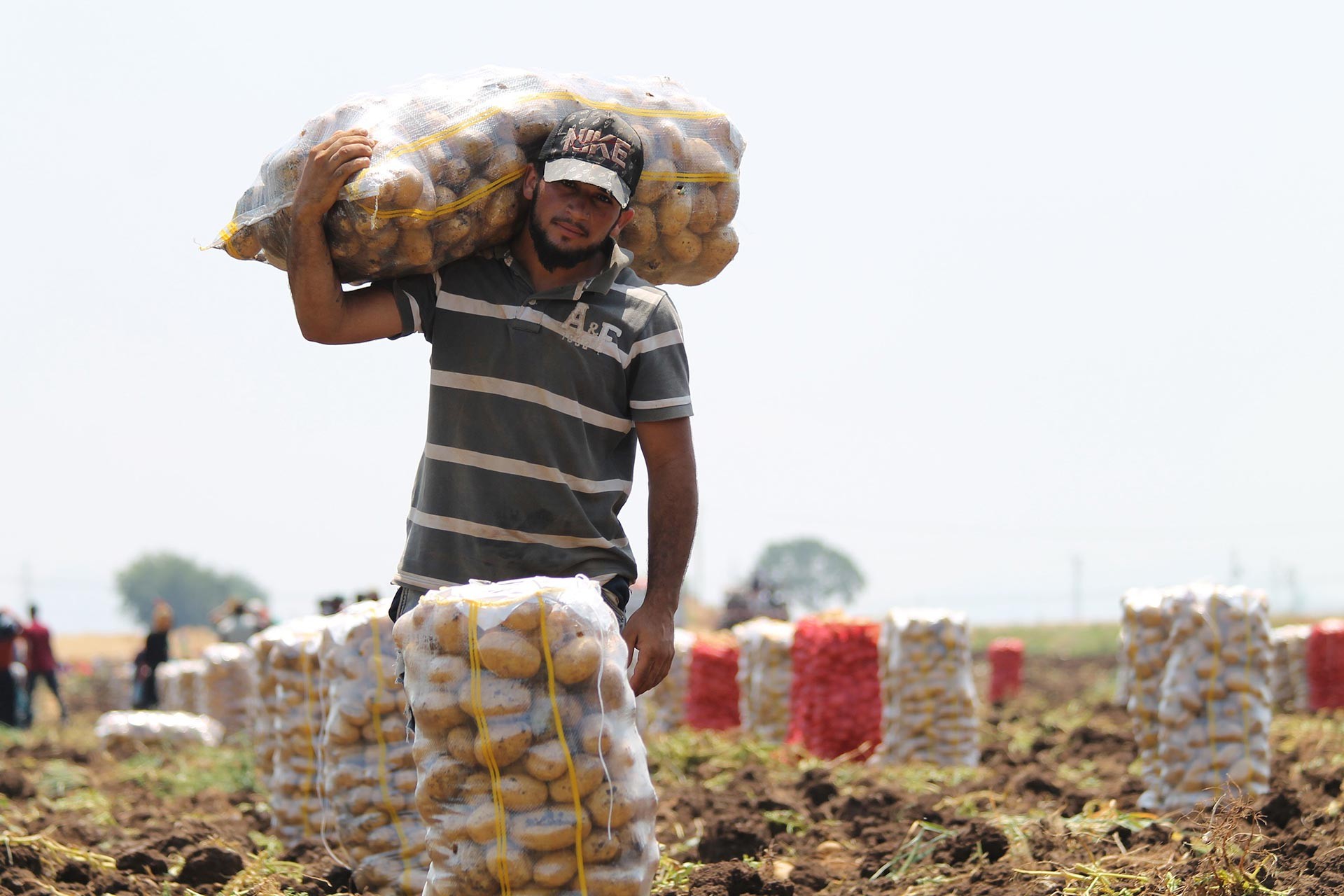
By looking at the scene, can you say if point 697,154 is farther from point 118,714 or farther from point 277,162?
point 118,714

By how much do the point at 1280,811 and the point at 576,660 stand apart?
360cm

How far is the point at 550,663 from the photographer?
121 inches

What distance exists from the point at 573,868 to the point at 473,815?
0.24 m

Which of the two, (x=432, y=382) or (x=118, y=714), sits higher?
(x=432, y=382)

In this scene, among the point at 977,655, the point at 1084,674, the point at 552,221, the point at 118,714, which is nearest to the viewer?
the point at 552,221

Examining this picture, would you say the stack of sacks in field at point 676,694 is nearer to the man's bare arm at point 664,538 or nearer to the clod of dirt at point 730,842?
the clod of dirt at point 730,842

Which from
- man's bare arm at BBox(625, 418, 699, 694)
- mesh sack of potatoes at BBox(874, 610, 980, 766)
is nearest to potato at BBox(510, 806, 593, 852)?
man's bare arm at BBox(625, 418, 699, 694)

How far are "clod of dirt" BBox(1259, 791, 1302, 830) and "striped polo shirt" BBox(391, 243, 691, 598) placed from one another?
3.20 m

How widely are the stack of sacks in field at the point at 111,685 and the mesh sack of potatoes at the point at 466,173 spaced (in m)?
18.4

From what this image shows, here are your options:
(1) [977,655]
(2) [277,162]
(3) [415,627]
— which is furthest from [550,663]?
(1) [977,655]

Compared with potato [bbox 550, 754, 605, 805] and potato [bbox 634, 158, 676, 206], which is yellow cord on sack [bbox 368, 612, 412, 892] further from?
potato [bbox 634, 158, 676, 206]

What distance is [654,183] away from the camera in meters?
3.99

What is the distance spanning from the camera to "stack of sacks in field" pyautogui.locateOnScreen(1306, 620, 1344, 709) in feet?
40.8

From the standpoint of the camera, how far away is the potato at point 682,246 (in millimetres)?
4133
